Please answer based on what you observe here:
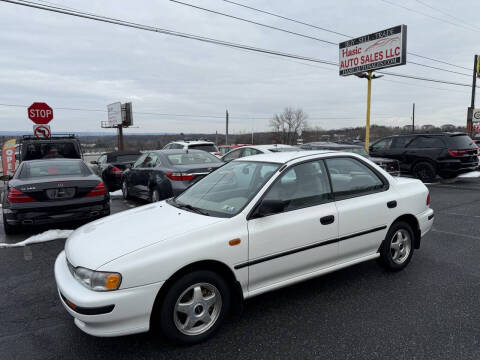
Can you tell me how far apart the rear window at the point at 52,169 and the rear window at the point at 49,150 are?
440 cm

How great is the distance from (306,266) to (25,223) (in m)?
4.78

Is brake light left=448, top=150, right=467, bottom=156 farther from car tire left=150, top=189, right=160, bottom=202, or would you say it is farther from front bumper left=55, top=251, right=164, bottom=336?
front bumper left=55, top=251, right=164, bottom=336

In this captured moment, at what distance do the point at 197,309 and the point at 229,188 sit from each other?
132 cm

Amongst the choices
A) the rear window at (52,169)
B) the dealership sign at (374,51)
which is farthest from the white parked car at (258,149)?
the dealership sign at (374,51)

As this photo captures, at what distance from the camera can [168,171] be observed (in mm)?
7594

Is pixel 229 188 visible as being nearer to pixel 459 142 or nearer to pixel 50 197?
pixel 50 197

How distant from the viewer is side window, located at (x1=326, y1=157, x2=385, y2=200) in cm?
367

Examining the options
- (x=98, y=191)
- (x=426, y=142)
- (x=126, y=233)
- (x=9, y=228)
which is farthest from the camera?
(x=426, y=142)

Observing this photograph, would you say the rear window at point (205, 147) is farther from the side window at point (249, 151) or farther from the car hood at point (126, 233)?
the car hood at point (126, 233)

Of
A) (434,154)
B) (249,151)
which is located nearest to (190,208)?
(249,151)

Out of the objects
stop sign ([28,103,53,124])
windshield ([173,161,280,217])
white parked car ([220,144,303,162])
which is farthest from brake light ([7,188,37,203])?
stop sign ([28,103,53,124])

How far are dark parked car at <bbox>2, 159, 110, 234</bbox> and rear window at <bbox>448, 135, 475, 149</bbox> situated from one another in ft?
37.1

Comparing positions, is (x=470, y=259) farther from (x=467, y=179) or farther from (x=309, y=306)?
(x=467, y=179)

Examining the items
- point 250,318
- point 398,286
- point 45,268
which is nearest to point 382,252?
point 398,286
